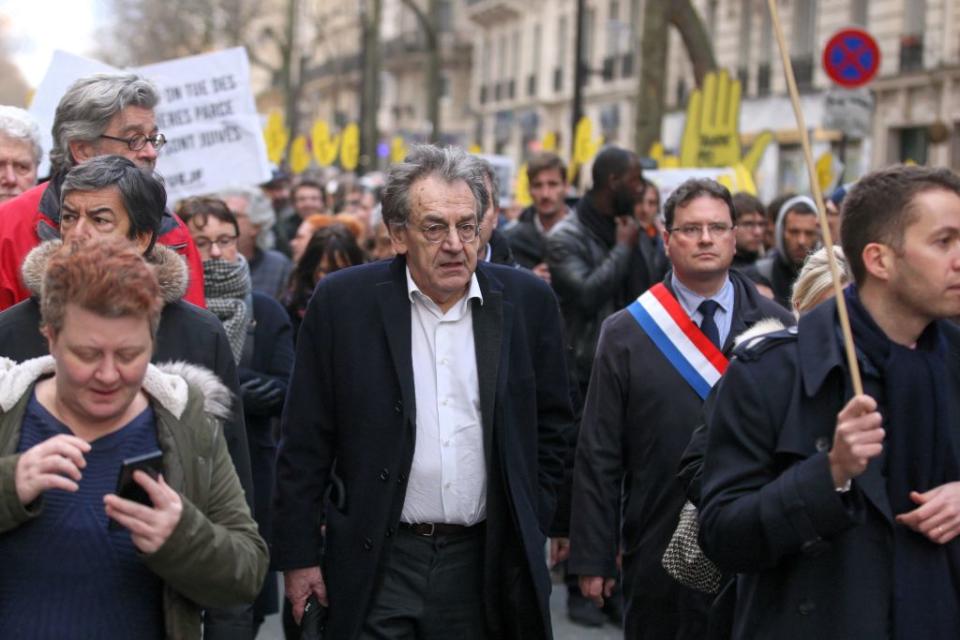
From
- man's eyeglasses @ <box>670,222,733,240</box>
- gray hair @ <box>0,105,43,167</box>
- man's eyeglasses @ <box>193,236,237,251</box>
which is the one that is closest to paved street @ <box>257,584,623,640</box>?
man's eyeglasses @ <box>193,236,237,251</box>

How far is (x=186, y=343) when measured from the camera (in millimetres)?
3986

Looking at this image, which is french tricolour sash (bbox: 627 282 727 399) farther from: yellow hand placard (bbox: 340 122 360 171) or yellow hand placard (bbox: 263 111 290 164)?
yellow hand placard (bbox: 340 122 360 171)

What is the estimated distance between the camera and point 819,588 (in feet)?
11.1

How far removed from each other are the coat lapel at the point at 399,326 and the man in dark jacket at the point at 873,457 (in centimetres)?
118

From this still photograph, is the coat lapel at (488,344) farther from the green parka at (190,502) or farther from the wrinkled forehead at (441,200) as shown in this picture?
the green parka at (190,502)

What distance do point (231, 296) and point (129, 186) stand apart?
214 centimetres

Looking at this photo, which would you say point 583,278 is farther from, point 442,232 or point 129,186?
point 129,186

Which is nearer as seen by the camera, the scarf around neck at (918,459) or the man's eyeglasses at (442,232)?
the scarf around neck at (918,459)

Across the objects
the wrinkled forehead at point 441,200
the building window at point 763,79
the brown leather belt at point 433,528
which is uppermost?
the building window at point 763,79

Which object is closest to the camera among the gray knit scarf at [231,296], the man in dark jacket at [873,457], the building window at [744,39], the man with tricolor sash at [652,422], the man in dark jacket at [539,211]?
the man in dark jacket at [873,457]

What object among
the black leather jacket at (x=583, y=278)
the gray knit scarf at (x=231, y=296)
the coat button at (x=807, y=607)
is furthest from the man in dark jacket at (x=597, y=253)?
the coat button at (x=807, y=607)

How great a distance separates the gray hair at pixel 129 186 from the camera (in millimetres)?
4016

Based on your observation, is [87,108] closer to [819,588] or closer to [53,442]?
[53,442]

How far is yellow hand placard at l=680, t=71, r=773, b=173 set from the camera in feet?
46.4
